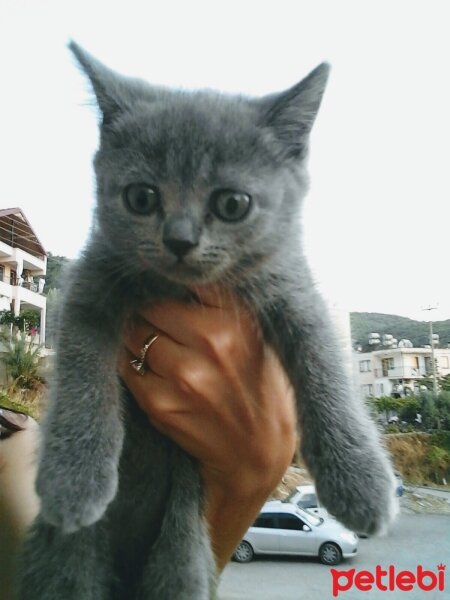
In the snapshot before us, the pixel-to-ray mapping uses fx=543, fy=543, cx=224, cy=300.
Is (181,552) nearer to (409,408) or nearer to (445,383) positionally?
(409,408)

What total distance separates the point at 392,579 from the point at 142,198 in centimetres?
140

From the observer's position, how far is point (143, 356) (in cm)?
78

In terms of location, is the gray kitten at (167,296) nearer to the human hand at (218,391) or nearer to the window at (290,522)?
the human hand at (218,391)

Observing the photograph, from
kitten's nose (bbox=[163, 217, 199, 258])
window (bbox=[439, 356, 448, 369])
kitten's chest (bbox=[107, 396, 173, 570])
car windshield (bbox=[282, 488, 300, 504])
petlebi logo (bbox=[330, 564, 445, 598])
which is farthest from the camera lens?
window (bbox=[439, 356, 448, 369])

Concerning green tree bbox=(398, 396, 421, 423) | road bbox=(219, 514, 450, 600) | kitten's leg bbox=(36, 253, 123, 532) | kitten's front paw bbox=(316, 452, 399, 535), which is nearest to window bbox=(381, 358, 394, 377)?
green tree bbox=(398, 396, 421, 423)

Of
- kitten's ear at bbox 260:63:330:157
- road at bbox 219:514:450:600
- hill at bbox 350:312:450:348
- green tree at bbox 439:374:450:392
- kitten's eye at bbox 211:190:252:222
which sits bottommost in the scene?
road at bbox 219:514:450:600

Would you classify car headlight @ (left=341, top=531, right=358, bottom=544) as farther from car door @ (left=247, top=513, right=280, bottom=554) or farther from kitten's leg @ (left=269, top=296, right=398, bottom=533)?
car door @ (left=247, top=513, right=280, bottom=554)

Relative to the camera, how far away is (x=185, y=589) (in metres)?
0.69

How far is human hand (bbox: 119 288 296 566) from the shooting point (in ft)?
2.46

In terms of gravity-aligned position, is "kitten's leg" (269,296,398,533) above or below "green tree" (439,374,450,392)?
below

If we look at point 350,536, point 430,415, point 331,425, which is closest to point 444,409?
point 430,415

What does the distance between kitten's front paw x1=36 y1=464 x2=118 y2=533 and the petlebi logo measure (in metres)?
1.10

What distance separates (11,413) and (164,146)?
69 cm

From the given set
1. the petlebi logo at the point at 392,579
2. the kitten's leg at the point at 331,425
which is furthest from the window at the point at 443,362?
the kitten's leg at the point at 331,425
